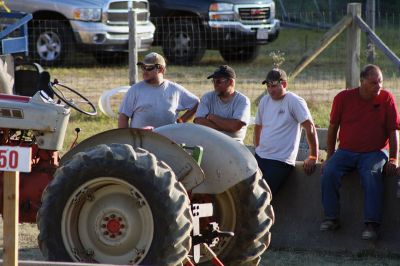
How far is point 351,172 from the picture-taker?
28.1 ft

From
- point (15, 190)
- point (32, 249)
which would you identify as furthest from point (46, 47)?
point (15, 190)

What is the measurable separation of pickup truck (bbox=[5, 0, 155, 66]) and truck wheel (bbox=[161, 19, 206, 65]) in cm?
37

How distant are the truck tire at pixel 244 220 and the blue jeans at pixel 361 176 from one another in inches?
51.6

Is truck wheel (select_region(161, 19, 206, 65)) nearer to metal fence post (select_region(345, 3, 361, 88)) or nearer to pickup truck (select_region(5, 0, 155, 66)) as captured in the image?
pickup truck (select_region(5, 0, 155, 66))

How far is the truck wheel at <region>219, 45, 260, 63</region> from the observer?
64.3 feet

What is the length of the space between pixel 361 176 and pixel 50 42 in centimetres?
1047

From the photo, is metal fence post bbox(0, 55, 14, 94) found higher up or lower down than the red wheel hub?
higher up

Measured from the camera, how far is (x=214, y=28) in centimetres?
1912

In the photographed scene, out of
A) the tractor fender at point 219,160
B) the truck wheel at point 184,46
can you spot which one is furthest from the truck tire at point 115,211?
the truck wheel at point 184,46

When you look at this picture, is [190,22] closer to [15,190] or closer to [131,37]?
[131,37]

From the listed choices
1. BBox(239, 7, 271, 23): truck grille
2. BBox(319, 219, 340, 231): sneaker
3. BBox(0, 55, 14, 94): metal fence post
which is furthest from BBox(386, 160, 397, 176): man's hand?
→ BBox(239, 7, 271, 23): truck grille

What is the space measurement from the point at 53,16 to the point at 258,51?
3.94m

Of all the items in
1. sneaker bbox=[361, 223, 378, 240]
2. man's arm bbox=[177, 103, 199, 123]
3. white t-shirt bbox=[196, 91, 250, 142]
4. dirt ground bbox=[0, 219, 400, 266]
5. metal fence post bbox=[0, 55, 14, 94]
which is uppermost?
metal fence post bbox=[0, 55, 14, 94]

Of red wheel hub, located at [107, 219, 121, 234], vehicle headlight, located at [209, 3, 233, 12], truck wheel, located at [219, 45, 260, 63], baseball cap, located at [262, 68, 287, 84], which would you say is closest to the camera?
red wheel hub, located at [107, 219, 121, 234]
